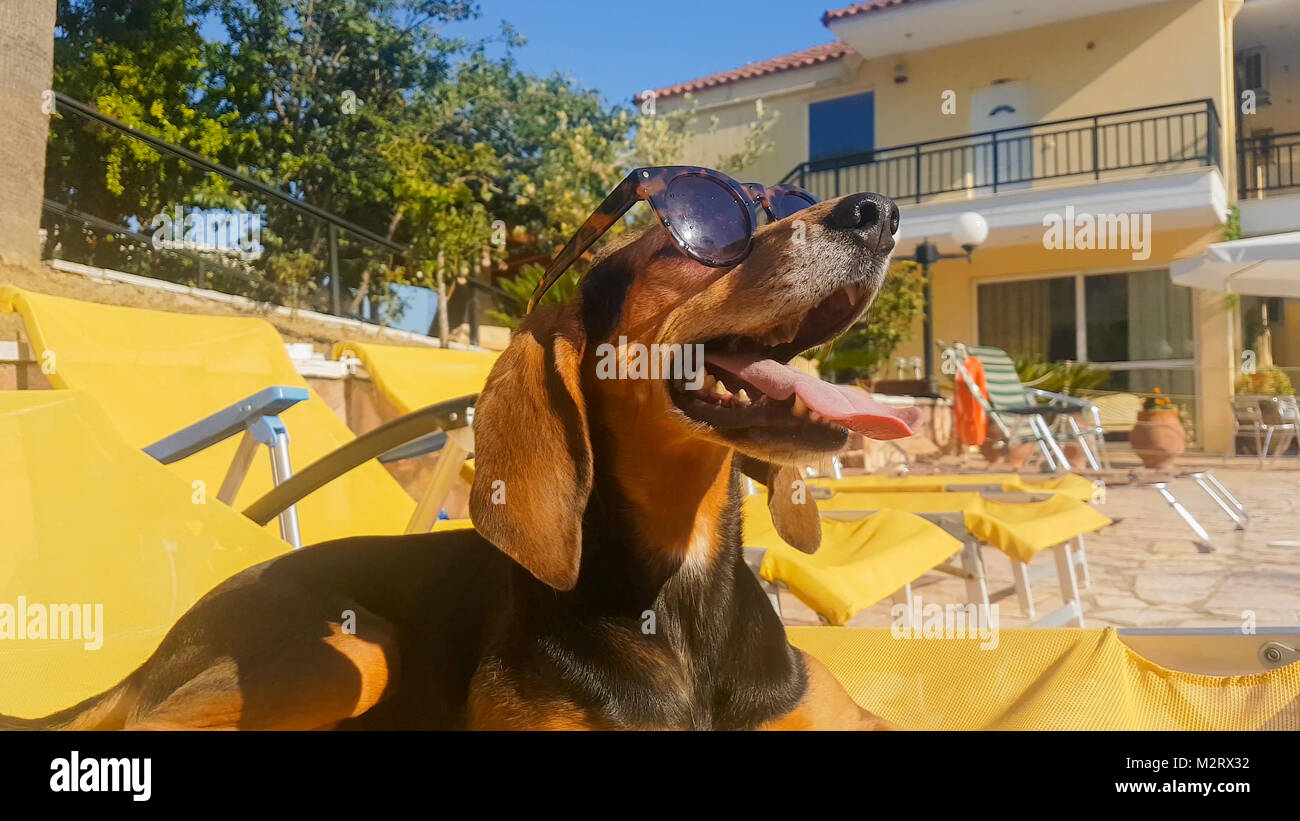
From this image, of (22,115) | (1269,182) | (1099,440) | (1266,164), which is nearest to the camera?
(22,115)

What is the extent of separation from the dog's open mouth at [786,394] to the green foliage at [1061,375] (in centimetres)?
1250

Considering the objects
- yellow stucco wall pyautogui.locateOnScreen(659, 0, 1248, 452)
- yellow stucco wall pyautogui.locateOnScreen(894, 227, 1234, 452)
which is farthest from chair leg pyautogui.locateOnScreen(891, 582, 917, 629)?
yellow stucco wall pyautogui.locateOnScreen(894, 227, 1234, 452)

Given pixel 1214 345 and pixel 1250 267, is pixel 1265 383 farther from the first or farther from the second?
pixel 1250 267

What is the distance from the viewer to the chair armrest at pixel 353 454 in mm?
1862

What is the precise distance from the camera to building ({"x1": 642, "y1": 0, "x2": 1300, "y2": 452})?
508 inches

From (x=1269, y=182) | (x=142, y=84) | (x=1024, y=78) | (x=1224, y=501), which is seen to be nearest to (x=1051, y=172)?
(x=1024, y=78)

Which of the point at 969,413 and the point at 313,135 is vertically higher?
the point at 313,135

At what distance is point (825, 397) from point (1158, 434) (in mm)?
9455

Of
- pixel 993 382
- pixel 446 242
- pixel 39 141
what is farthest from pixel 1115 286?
pixel 39 141

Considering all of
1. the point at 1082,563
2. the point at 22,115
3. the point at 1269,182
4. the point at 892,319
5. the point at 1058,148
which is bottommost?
the point at 1082,563

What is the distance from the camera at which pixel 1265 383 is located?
12609 millimetres

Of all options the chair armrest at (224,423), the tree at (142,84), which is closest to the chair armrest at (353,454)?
the chair armrest at (224,423)

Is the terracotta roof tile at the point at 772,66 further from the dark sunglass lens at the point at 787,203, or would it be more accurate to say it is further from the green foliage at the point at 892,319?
the dark sunglass lens at the point at 787,203
